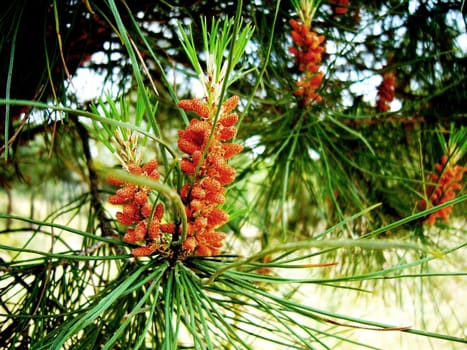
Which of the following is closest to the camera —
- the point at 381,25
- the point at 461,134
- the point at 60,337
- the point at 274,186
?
the point at 60,337

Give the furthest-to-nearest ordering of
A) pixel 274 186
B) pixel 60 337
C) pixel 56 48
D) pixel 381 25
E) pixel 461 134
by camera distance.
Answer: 1. pixel 381 25
2. pixel 274 186
3. pixel 461 134
4. pixel 56 48
5. pixel 60 337

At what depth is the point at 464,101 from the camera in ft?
2.63

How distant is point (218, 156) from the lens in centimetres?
35

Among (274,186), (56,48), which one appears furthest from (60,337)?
(274,186)

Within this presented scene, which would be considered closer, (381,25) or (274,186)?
(274,186)

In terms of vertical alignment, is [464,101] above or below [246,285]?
above

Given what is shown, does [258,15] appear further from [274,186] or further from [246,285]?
[246,285]

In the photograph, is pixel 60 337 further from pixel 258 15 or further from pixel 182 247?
pixel 258 15

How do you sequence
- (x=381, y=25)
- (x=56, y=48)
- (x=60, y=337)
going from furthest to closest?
(x=381, y=25), (x=56, y=48), (x=60, y=337)

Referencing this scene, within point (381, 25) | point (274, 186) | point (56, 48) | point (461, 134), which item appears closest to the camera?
point (56, 48)

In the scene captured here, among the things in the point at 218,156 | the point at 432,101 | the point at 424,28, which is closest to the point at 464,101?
the point at 432,101

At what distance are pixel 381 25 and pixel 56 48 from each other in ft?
2.16

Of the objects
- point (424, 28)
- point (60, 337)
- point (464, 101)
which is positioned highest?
point (424, 28)

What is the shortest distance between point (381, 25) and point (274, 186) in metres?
0.41
